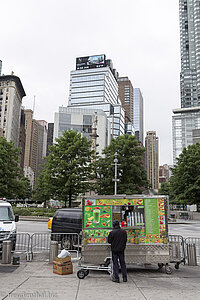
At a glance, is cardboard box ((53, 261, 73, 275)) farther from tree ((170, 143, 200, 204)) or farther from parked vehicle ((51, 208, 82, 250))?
tree ((170, 143, 200, 204))

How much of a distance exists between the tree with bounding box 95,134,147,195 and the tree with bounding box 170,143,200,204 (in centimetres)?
913

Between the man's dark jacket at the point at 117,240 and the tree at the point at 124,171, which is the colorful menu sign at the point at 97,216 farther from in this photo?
the tree at the point at 124,171

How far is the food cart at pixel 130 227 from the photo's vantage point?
869cm

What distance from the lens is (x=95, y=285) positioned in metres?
7.27

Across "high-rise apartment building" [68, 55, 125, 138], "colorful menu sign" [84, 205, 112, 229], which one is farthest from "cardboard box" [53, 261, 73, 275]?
"high-rise apartment building" [68, 55, 125, 138]

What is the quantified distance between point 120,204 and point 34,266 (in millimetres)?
3823

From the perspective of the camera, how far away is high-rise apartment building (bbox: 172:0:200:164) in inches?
5723

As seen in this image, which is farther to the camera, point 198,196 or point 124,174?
point 198,196

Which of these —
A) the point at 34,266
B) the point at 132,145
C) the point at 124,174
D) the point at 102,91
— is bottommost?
the point at 34,266

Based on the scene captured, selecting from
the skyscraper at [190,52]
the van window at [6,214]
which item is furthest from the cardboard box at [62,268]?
the skyscraper at [190,52]

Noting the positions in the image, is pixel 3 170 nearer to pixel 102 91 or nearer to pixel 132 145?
pixel 132 145

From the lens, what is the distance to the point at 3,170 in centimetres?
3625

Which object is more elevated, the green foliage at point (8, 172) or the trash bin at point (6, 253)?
the green foliage at point (8, 172)

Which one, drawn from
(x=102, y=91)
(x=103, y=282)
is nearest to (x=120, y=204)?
(x=103, y=282)
